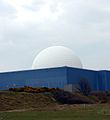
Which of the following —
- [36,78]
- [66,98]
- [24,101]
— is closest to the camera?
[24,101]

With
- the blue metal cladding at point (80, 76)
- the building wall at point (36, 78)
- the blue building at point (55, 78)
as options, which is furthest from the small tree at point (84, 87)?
the building wall at point (36, 78)

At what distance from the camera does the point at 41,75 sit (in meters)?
71.9

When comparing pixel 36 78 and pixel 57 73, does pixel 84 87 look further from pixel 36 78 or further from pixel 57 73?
pixel 36 78

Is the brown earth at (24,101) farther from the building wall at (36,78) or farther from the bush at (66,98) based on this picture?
the building wall at (36,78)

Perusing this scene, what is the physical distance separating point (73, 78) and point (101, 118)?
1978 inches

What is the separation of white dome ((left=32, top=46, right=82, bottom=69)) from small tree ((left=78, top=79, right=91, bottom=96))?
17.5ft

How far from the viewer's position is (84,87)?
6338cm

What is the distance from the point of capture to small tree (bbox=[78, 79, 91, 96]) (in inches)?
2371

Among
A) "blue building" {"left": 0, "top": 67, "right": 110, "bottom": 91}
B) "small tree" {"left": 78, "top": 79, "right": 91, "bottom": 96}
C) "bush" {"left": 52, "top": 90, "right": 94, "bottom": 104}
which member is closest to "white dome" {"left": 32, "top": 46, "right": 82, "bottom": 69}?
"blue building" {"left": 0, "top": 67, "right": 110, "bottom": 91}

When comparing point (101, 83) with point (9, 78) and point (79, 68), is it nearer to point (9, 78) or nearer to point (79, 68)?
point (79, 68)

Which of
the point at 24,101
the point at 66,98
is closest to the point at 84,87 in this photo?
the point at 66,98

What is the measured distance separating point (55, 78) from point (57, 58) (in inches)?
166

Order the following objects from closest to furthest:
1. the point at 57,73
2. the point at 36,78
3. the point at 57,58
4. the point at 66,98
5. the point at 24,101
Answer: the point at 24,101 < the point at 66,98 < the point at 57,73 < the point at 57,58 < the point at 36,78

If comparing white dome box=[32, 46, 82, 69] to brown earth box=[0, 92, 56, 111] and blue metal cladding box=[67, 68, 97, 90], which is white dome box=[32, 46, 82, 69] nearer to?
blue metal cladding box=[67, 68, 97, 90]
